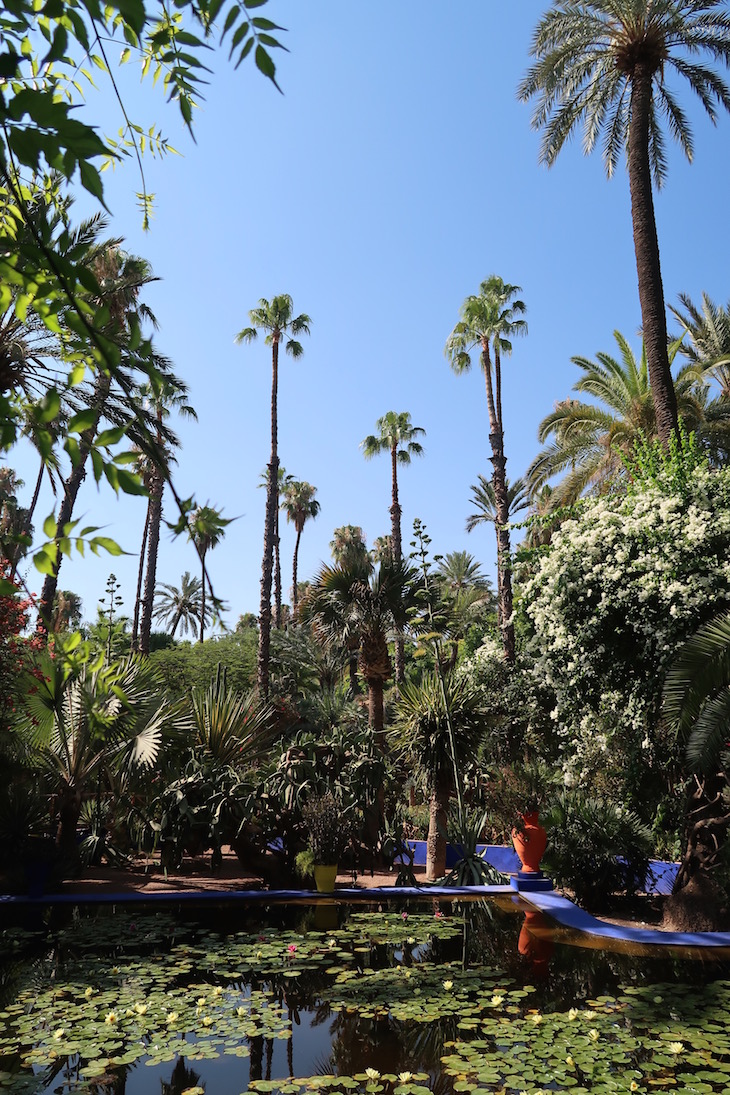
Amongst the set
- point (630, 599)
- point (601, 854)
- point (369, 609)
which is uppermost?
point (369, 609)

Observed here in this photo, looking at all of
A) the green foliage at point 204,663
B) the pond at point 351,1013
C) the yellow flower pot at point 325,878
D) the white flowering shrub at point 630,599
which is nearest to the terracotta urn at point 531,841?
the white flowering shrub at point 630,599

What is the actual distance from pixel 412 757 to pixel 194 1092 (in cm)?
843

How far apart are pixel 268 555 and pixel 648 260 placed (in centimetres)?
1464

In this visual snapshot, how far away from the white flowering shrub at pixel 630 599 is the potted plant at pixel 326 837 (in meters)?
3.40

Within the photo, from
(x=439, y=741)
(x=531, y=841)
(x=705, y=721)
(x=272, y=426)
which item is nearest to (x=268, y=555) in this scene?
(x=272, y=426)

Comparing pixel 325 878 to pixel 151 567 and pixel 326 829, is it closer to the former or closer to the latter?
pixel 326 829

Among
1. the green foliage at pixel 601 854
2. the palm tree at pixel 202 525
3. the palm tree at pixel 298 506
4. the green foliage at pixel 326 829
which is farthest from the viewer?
the palm tree at pixel 298 506

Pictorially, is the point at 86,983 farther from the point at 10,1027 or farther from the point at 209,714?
the point at 209,714

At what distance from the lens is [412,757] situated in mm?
12602

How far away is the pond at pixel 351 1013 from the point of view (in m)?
4.51

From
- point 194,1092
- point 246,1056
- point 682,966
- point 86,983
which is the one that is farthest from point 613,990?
point 86,983

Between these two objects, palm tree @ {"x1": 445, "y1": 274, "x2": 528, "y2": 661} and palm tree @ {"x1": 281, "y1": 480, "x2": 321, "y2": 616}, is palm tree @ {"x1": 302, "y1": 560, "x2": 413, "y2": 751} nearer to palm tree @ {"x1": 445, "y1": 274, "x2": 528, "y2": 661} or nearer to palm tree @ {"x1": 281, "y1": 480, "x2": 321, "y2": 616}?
palm tree @ {"x1": 445, "y1": 274, "x2": 528, "y2": 661}

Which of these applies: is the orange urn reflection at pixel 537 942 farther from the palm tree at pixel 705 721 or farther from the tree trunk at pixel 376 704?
the tree trunk at pixel 376 704

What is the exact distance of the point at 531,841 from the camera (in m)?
11.0
